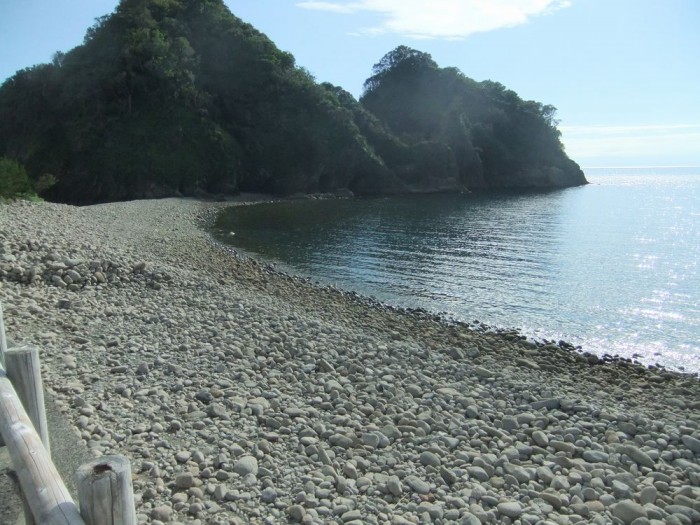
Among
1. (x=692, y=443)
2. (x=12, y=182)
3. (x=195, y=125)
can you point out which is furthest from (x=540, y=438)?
(x=195, y=125)

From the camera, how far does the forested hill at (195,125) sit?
5944 cm

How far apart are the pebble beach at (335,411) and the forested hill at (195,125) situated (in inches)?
1608

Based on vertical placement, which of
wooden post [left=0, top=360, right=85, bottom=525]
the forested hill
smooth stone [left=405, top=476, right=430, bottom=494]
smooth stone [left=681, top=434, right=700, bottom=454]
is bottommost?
smooth stone [left=681, top=434, right=700, bottom=454]

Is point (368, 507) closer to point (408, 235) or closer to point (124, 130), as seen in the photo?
point (408, 235)

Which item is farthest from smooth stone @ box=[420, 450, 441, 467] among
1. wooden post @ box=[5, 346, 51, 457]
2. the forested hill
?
the forested hill

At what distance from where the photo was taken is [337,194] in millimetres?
73625

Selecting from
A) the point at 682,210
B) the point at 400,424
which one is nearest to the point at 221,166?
the point at 682,210

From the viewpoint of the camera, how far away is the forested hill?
5944 centimetres

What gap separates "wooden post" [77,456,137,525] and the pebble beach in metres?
3.02

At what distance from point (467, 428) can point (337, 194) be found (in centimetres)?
6708

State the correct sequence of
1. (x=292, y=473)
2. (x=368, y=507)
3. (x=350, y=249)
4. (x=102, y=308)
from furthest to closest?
(x=350, y=249)
(x=102, y=308)
(x=292, y=473)
(x=368, y=507)

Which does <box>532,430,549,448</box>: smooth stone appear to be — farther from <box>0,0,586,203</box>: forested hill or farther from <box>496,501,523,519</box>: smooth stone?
<box>0,0,586,203</box>: forested hill

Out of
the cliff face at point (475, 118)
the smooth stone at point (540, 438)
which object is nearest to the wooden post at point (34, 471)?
the smooth stone at point (540, 438)

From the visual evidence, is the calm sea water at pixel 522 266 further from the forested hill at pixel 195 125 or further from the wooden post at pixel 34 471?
the forested hill at pixel 195 125
